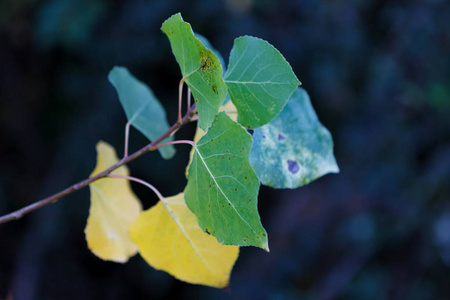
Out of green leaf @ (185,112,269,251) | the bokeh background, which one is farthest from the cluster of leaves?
the bokeh background

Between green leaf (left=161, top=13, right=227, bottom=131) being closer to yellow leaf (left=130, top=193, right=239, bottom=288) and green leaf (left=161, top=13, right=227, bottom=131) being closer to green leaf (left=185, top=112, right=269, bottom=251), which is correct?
green leaf (left=185, top=112, right=269, bottom=251)

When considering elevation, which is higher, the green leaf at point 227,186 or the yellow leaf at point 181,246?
the green leaf at point 227,186

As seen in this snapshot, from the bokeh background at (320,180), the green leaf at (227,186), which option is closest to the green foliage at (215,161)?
the green leaf at (227,186)

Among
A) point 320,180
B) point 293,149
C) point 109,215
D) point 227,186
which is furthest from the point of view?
point 320,180

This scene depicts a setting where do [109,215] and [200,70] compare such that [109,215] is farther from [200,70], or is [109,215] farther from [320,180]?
[320,180]

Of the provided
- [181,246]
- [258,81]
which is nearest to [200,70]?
[258,81]

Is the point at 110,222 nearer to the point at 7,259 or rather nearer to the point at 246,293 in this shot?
the point at 246,293

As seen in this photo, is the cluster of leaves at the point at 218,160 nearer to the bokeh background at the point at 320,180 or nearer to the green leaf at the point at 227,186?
the green leaf at the point at 227,186
